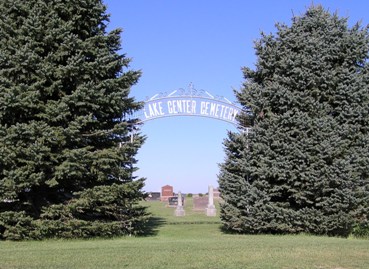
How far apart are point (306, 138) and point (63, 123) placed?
7.50m

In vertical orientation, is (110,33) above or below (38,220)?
above

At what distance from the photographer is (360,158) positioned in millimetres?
15633

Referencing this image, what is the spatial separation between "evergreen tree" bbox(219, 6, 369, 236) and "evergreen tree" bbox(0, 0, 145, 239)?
3.79 metres

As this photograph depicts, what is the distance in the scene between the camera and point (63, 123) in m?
14.2

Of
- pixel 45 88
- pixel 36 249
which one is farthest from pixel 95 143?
pixel 36 249

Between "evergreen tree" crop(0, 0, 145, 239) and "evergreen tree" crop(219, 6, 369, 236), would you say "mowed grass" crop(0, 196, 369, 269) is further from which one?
"evergreen tree" crop(219, 6, 369, 236)

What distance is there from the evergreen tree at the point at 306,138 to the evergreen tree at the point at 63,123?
379cm

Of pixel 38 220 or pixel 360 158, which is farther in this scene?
pixel 360 158

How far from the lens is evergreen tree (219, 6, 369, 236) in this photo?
15.4m

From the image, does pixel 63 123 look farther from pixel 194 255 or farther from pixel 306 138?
pixel 306 138

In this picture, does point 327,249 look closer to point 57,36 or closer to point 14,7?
point 57,36

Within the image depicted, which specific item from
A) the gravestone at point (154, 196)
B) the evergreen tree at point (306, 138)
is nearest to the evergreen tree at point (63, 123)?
the evergreen tree at point (306, 138)

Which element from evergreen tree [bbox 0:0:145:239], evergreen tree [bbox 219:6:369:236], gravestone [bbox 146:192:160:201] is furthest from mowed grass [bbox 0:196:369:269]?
gravestone [bbox 146:192:160:201]

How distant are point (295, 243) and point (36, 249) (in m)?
6.41
